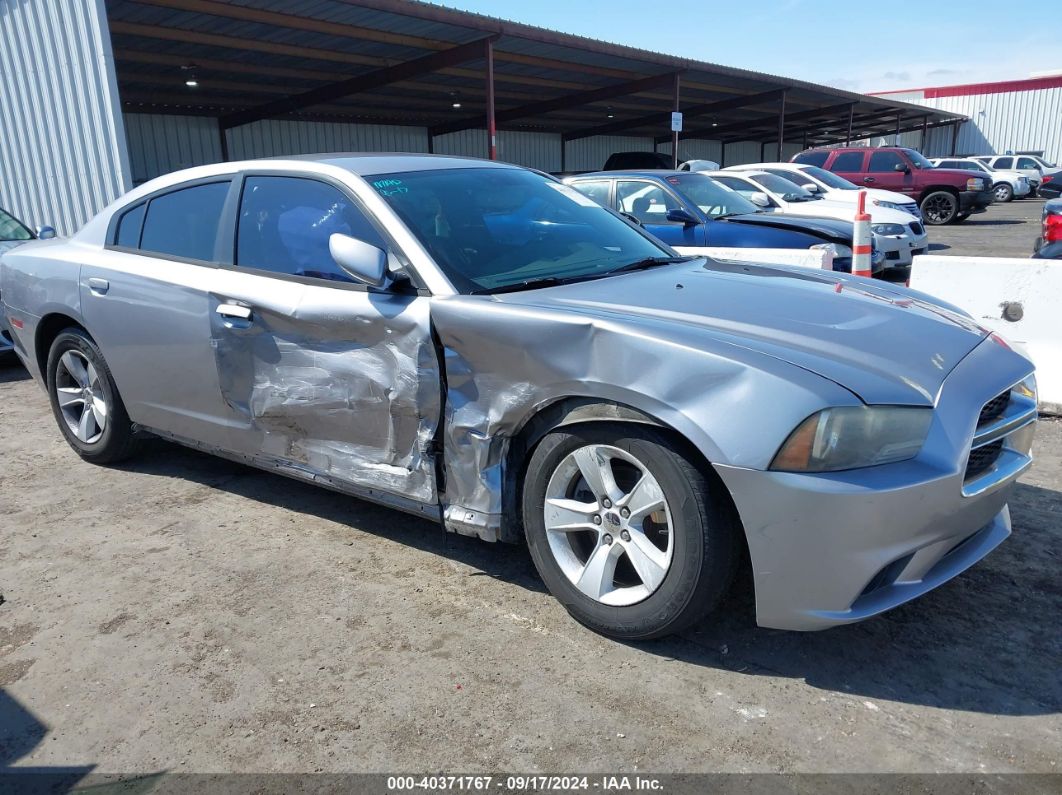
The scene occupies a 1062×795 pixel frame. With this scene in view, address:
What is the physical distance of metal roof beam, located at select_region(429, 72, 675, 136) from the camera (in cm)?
2234

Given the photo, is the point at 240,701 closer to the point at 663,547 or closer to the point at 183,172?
the point at 663,547

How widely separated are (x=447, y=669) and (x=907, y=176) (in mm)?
19968

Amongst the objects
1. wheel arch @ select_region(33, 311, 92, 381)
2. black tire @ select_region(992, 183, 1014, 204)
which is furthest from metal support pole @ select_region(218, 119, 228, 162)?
black tire @ select_region(992, 183, 1014, 204)

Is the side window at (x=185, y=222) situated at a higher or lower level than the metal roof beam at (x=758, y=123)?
lower

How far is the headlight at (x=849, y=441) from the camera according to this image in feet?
7.71

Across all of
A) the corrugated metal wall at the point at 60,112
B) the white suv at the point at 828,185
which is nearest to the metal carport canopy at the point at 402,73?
the corrugated metal wall at the point at 60,112

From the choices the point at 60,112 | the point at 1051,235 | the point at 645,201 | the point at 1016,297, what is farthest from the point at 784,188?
the point at 60,112

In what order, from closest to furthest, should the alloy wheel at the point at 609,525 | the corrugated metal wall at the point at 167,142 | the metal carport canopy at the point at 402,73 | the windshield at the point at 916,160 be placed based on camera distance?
the alloy wheel at the point at 609,525, the metal carport canopy at the point at 402,73, the windshield at the point at 916,160, the corrugated metal wall at the point at 167,142

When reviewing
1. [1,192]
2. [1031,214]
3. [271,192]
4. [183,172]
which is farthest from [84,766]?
[1031,214]

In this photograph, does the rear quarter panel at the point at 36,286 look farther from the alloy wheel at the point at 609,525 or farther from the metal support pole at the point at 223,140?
the metal support pole at the point at 223,140

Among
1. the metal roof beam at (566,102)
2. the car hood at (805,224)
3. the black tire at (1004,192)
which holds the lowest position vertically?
the black tire at (1004,192)

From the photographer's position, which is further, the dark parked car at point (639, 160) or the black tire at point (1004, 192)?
the black tire at point (1004, 192)

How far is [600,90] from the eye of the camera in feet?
78.4

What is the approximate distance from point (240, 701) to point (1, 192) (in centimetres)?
1047
